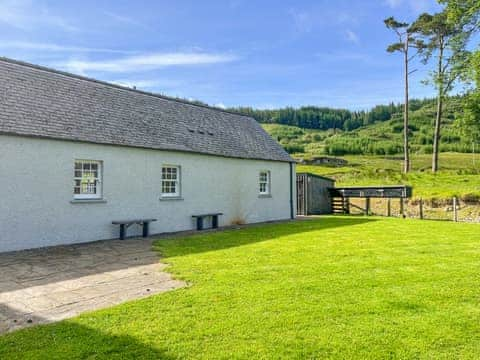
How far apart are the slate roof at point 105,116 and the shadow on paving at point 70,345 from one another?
7208 mm

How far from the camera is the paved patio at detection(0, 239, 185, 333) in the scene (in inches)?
201

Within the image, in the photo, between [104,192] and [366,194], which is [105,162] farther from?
[366,194]

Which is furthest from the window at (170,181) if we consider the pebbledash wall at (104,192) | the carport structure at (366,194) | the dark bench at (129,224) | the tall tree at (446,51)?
the tall tree at (446,51)

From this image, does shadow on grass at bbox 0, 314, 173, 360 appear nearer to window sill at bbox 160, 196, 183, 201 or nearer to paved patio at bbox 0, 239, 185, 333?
paved patio at bbox 0, 239, 185, 333

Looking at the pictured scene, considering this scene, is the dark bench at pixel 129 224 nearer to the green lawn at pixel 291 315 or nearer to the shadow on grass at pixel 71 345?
the green lawn at pixel 291 315

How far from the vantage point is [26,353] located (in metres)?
3.69

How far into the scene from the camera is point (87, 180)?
1149 centimetres

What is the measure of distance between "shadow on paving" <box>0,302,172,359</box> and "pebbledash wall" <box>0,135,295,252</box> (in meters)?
6.55

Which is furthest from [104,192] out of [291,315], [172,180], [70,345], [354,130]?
[354,130]

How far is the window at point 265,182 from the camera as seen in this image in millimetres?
18734

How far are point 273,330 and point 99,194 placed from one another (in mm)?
8955

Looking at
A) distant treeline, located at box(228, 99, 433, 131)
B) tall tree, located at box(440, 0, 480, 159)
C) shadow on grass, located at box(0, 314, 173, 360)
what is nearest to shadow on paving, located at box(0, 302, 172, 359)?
shadow on grass, located at box(0, 314, 173, 360)

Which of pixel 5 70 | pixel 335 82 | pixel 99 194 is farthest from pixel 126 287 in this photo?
pixel 335 82

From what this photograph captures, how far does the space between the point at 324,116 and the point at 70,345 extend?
3987 inches
